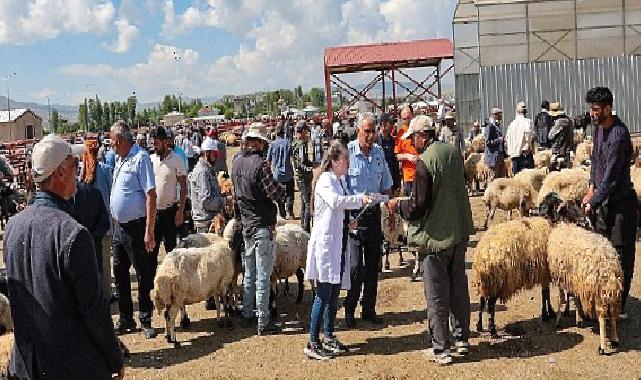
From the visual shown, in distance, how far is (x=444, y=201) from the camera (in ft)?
18.2

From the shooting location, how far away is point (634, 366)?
17.6ft

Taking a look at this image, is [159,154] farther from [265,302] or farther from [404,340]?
[404,340]

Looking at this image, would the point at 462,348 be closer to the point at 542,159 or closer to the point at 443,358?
the point at 443,358

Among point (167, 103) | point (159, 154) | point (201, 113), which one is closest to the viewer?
point (159, 154)

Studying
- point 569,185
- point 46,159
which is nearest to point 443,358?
point 46,159

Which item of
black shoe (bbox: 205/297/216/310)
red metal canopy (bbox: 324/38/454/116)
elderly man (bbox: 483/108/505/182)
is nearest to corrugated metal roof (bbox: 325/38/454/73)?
red metal canopy (bbox: 324/38/454/116)

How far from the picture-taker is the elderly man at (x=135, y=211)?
6441 millimetres

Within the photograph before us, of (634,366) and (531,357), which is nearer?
(634,366)

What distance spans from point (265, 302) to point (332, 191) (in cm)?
163

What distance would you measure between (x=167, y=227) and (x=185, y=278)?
0.91m

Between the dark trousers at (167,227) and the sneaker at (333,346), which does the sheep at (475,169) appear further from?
the sneaker at (333,346)

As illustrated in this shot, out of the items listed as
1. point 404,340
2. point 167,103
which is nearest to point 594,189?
point 404,340

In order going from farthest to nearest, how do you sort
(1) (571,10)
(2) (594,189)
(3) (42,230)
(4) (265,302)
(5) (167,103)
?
(5) (167,103), (1) (571,10), (4) (265,302), (2) (594,189), (3) (42,230)

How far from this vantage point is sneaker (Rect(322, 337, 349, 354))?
20.0ft
